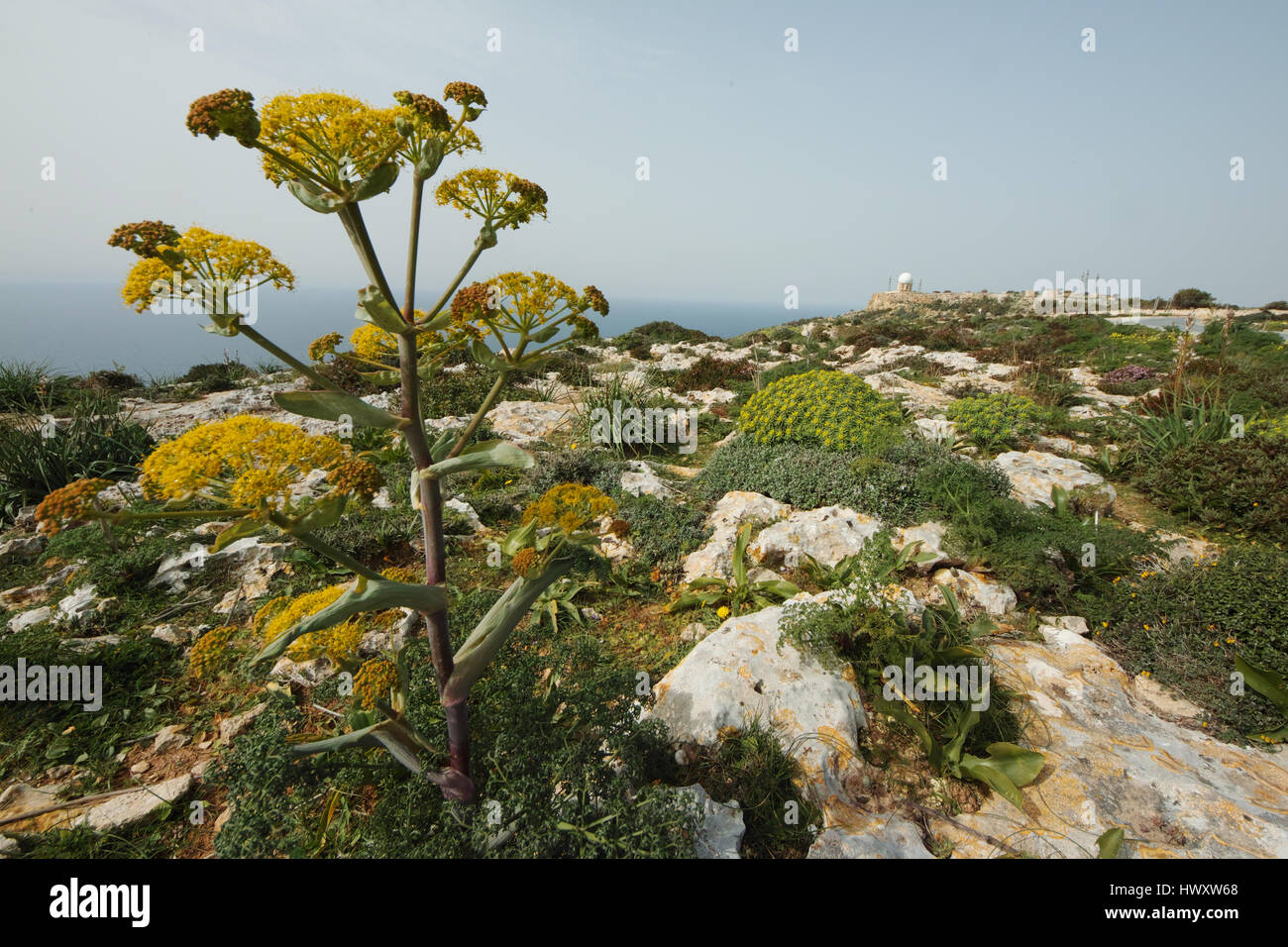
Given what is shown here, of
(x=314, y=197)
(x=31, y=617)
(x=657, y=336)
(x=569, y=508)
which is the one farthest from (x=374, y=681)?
(x=657, y=336)

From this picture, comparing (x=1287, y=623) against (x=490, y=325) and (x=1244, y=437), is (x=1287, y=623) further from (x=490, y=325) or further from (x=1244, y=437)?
(x=490, y=325)

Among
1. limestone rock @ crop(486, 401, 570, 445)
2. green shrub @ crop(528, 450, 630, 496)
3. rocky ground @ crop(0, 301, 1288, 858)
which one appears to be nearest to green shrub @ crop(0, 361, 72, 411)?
rocky ground @ crop(0, 301, 1288, 858)

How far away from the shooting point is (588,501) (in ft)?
6.50

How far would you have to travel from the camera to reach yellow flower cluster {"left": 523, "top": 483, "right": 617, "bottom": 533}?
6.16ft

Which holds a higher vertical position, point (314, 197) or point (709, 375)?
point (709, 375)

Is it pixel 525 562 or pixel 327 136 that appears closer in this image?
pixel 327 136

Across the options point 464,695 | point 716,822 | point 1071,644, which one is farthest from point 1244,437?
point 464,695

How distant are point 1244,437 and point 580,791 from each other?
9.73 m

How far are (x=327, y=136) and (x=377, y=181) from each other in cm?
16

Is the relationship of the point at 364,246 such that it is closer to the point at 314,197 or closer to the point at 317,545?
the point at 314,197

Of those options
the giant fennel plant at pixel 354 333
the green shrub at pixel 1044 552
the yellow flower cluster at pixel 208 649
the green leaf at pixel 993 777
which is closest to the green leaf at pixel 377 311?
the giant fennel plant at pixel 354 333

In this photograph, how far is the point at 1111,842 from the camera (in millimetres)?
2504

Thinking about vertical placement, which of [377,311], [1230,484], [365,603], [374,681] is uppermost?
[377,311]

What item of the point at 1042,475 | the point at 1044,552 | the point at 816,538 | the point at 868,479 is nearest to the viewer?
the point at 1044,552
